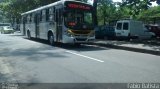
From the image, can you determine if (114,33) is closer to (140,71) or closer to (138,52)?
(138,52)

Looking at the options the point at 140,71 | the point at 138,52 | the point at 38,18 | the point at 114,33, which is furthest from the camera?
the point at 114,33

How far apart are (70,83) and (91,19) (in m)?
12.3

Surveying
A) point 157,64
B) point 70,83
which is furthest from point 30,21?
point 70,83

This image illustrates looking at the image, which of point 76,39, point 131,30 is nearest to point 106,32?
point 131,30

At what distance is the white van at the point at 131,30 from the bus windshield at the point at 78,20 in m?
7.56

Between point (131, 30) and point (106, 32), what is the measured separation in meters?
3.78

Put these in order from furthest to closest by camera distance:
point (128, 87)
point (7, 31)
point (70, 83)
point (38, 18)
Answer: point (7, 31)
point (38, 18)
point (70, 83)
point (128, 87)

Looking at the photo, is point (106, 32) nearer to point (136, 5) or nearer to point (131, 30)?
point (131, 30)

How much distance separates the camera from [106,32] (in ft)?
100

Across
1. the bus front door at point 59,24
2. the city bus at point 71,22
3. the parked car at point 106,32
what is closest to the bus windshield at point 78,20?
the city bus at point 71,22

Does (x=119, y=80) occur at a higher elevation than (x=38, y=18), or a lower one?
lower

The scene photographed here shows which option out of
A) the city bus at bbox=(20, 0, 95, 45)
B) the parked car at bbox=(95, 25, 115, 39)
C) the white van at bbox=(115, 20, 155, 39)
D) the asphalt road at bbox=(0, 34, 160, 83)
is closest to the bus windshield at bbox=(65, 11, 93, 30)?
the city bus at bbox=(20, 0, 95, 45)

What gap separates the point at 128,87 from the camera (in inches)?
319

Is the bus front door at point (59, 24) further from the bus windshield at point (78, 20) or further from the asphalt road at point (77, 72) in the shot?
the asphalt road at point (77, 72)
